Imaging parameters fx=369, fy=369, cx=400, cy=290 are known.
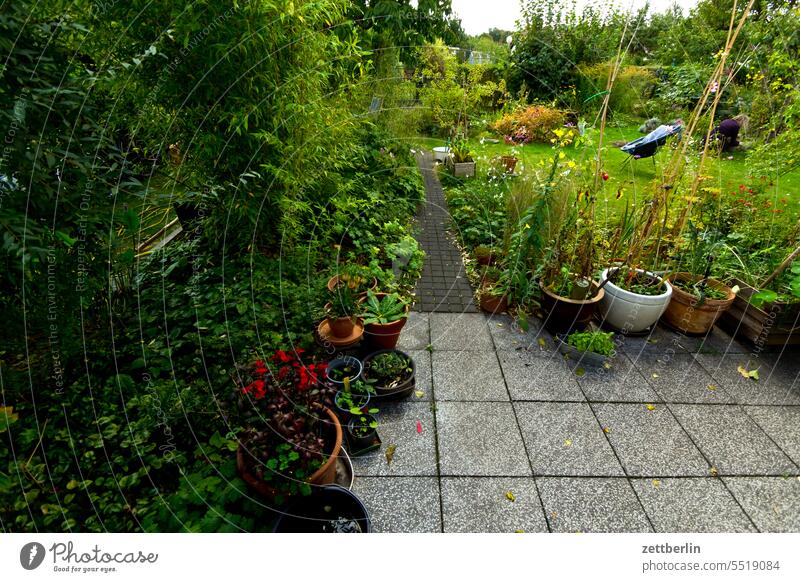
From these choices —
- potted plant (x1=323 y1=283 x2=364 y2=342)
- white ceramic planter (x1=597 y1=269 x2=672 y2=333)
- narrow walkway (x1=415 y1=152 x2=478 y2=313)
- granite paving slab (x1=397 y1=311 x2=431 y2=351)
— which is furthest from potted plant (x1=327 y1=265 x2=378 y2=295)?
white ceramic planter (x1=597 y1=269 x2=672 y2=333)

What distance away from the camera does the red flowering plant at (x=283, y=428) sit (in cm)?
→ 160

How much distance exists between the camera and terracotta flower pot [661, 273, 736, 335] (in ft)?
9.79

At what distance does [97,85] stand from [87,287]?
105 cm

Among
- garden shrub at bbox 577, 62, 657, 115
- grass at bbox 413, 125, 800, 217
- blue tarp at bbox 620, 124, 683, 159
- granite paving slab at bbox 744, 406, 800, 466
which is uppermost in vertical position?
garden shrub at bbox 577, 62, 657, 115

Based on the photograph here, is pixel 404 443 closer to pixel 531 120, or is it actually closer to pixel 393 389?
pixel 393 389

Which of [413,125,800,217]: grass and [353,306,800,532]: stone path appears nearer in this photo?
[353,306,800,532]: stone path

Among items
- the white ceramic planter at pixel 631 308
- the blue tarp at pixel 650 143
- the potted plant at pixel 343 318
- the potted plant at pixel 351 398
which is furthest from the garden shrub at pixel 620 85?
the potted plant at pixel 351 398

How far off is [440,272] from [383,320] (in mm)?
1483

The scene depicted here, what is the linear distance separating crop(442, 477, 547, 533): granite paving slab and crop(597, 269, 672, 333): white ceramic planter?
1787mm

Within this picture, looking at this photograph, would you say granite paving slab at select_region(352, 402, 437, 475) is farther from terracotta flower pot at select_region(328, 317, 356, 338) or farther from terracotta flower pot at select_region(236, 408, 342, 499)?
terracotta flower pot at select_region(328, 317, 356, 338)

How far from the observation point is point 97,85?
1.90 meters

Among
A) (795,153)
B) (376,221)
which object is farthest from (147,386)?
(795,153)

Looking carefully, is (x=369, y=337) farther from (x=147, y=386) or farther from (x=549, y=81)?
(x=549, y=81)

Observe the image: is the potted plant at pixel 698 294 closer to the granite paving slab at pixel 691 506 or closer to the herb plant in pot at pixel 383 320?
the granite paving slab at pixel 691 506
